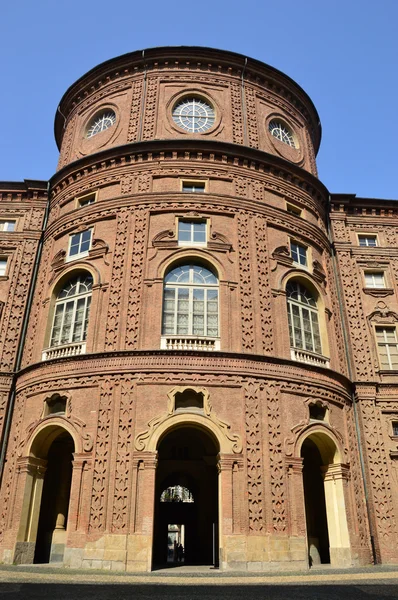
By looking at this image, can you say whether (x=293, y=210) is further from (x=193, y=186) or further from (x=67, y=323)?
(x=67, y=323)

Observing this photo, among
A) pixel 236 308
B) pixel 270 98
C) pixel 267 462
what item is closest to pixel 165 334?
pixel 236 308

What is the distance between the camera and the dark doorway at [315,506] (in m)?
19.6

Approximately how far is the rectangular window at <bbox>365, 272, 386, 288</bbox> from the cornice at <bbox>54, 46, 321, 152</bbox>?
9.60 meters

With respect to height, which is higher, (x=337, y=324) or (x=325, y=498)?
(x=337, y=324)

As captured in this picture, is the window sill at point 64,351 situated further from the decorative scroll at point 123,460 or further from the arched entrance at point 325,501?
the arched entrance at point 325,501

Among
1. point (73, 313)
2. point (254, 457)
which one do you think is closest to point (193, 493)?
point (254, 457)

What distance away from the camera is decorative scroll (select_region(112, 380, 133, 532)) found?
597 inches

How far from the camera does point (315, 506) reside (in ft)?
67.2

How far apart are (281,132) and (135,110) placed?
7.23 meters

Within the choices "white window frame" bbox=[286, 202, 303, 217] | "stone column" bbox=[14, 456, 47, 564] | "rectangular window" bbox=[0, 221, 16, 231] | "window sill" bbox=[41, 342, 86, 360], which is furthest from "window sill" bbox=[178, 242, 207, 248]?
"rectangular window" bbox=[0, 221, 16, 231]

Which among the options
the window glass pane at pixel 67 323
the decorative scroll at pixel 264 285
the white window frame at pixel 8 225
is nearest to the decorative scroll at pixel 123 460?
the window glass pane at pixel 67 323

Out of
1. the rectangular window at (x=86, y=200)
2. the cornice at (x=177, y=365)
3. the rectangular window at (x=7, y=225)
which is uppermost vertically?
the rectangular window at (x=7, y=225)

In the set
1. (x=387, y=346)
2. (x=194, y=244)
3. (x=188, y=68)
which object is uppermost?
(x=188, y=68)

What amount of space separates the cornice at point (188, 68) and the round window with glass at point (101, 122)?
144 centimetres
